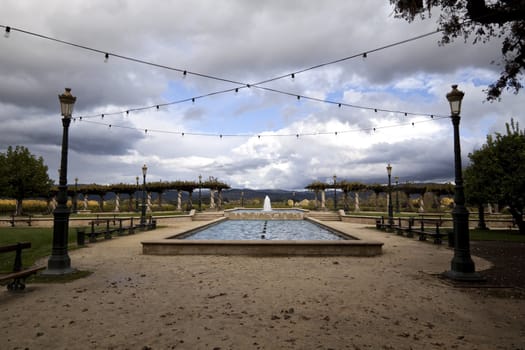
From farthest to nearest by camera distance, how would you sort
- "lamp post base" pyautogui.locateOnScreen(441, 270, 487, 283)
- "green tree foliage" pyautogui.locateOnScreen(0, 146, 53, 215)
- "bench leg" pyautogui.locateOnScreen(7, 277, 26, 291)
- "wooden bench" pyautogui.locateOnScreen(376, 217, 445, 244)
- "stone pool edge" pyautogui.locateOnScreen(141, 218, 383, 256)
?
"green tree foliage" pyautogui.locateOnScreen(0, 146, 53, 215) < "wooden bench" pyautogui.locateOnScreen(376, 217, 445, 244) < "stone pool edge" pyautogui.locateOnScreen(141, 218, 383, 256) < "lamp post base" pyautogui.locateOnScreen(441, 270, 487, 283) < "bench leg" pyautogui.locateOnScreen(7, 277, 26, 291)

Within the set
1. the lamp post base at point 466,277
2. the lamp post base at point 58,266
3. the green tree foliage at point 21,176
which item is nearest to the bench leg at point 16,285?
the lamp post base at point 58,266

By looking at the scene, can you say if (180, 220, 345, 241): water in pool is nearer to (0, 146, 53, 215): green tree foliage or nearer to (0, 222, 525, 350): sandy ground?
(0, 222, 525, 350): sandy ground

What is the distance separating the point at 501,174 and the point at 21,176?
39783 mm

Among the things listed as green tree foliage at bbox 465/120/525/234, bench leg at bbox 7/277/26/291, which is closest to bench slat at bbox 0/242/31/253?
bench leg at bbox 7/277/26/291

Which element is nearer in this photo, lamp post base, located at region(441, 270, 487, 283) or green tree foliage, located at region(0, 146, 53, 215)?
lamp post base, located at region(441, 270, 487, 283)

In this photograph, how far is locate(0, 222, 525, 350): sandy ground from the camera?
3.67 meters

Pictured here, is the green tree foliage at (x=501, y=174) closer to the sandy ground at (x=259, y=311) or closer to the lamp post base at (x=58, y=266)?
the sandy ground at (x=259, y=311)

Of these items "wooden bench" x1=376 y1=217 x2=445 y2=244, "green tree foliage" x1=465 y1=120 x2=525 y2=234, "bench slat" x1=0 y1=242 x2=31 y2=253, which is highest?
"green tree foliage" x1=465 y1=120 x2=525 y2=234

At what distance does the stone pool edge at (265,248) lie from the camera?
31.7 feet

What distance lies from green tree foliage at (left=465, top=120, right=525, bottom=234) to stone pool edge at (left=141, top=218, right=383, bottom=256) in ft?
32.7

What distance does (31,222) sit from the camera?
22234 mm

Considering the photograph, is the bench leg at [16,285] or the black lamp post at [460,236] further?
the black lamp post at [460,236]

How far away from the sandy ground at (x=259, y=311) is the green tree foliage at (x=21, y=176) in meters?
30.8

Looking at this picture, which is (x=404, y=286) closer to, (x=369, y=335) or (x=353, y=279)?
(x=353, y=279)
